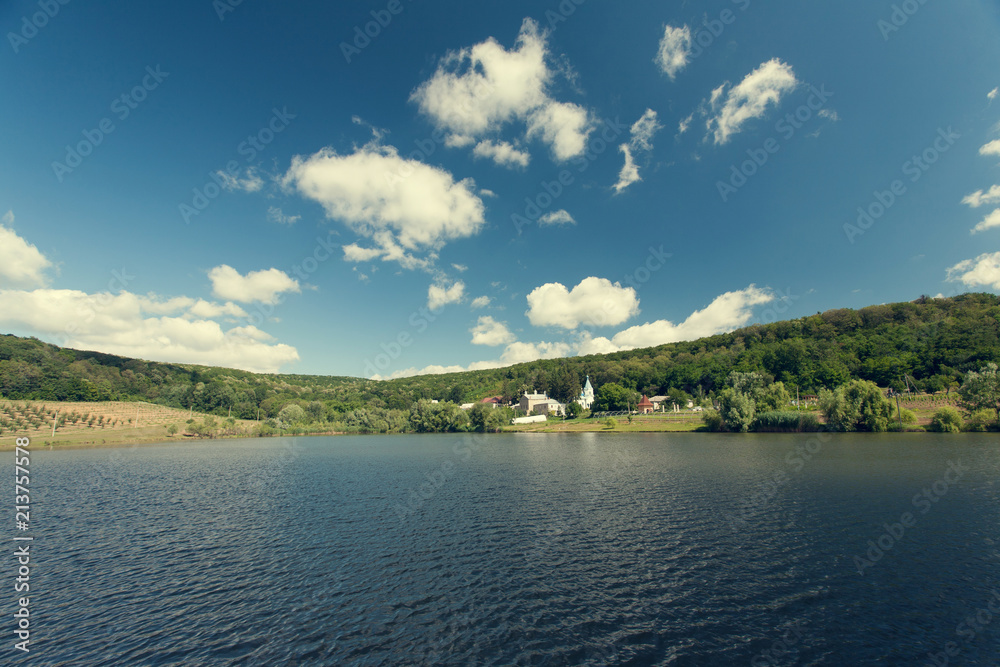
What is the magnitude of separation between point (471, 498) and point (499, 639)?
22793 millimetres

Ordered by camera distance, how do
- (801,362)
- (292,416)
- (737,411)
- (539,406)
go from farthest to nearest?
1. (539,406)
2. (292,416)
3. (801,362)
4. (737,411)

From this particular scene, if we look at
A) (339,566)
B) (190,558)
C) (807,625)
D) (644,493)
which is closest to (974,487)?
(644,493)

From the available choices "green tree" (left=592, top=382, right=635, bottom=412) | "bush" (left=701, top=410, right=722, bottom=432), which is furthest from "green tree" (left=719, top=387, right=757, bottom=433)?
"green tree" (left=592, top=382, right=635, bottom=412)

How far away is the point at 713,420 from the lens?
338ft

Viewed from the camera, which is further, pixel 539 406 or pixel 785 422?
pixel 539 406

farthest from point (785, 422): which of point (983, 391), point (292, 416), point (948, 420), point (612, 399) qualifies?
point (292, 416)

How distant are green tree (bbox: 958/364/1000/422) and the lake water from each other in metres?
50.3

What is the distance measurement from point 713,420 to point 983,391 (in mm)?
48135

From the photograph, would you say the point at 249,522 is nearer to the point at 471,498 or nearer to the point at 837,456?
the point at 471,498

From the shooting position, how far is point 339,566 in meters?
22.1

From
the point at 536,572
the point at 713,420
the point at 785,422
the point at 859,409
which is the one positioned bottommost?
the point at 536,572

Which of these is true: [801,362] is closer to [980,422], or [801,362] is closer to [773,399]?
[773,399]

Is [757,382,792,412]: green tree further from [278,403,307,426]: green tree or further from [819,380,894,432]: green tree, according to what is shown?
[278,403,307,426]: green tree

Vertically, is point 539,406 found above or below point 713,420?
above
